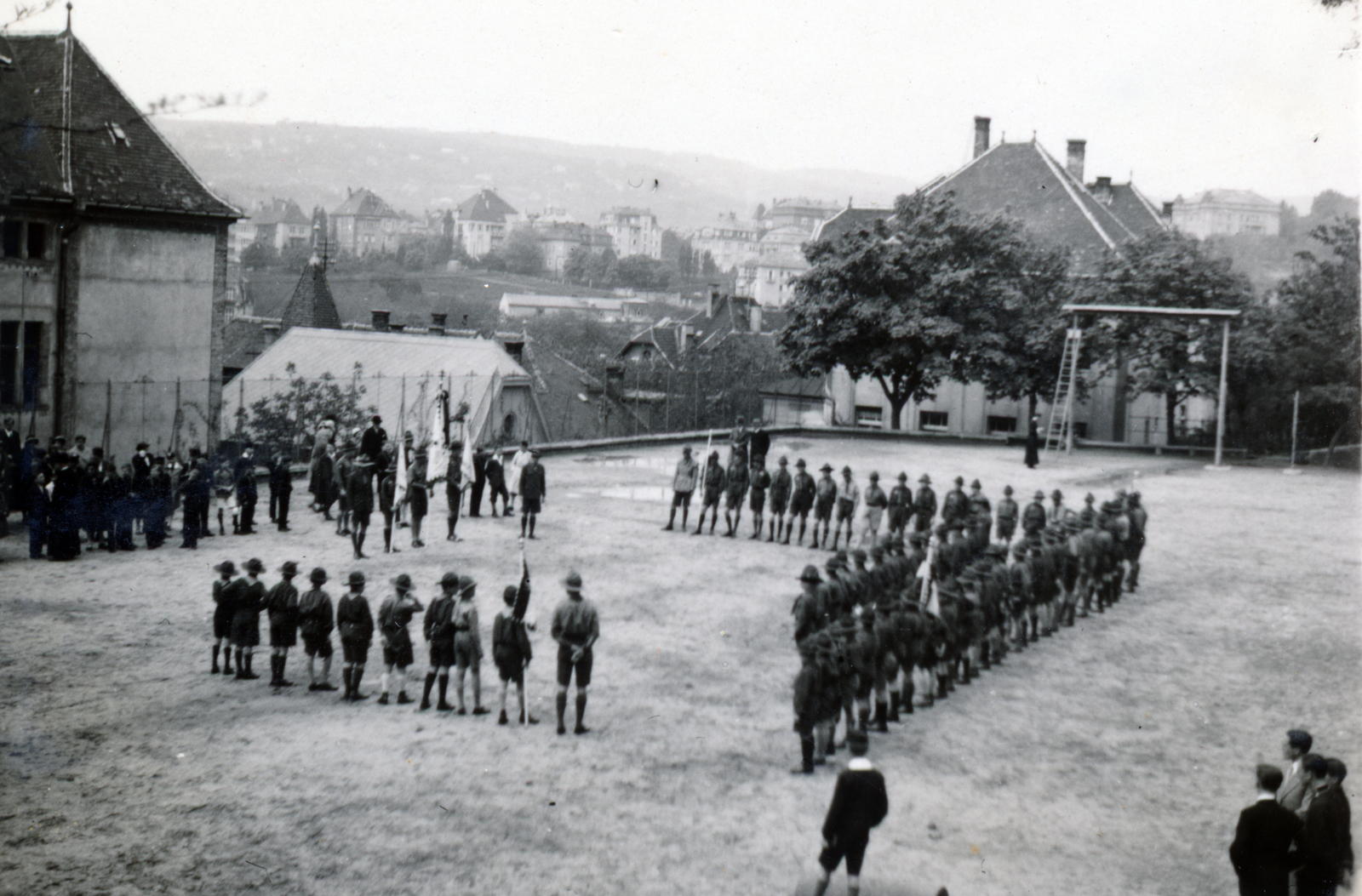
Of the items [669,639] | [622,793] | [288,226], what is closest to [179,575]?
[669,639]

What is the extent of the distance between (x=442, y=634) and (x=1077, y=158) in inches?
2198

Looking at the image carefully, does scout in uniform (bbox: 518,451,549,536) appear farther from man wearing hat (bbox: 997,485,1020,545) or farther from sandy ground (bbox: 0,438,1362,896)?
man wearing hat (bbox: 997,485,1020,545)

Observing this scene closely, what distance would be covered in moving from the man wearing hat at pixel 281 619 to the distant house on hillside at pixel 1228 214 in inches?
1465

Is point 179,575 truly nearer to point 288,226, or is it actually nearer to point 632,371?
point 632,371

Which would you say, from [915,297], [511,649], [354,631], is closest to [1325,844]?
[511,649]

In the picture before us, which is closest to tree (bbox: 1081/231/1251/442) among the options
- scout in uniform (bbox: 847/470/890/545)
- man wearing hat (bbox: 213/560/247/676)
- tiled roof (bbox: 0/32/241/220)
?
scout in uniform (bbox: 847/470/890/545)

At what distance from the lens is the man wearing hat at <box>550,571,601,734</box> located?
1105cm

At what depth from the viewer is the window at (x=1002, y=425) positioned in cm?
4738

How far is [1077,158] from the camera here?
5884cm

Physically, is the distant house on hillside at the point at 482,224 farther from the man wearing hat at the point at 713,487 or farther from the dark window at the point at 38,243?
the man wearing hat at the point at 713,487

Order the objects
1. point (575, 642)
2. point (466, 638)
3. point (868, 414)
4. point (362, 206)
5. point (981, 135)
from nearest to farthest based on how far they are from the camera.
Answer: point (575, 642) → point (466, 638) → point (868, 414) → point (981, 135) → point (362, 206)

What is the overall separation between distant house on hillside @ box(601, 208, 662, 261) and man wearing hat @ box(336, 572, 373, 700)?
16554 cm

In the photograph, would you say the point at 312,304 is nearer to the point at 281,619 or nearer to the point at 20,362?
the point at 20,362

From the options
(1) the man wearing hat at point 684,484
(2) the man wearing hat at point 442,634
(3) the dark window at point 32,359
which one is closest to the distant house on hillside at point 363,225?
(3) the dark window at point 32,359
